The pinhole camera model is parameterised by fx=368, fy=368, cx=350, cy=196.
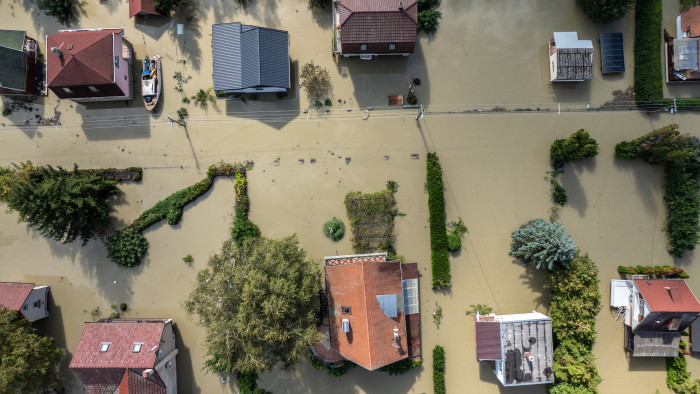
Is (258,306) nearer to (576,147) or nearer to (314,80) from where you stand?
(314,80)

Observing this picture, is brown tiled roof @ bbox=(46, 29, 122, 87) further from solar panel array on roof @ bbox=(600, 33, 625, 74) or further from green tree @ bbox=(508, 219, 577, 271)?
solar panel array on roof @ bbox=(600, 33, 625, 74)

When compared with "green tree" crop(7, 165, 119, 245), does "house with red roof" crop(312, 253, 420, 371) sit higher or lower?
lower

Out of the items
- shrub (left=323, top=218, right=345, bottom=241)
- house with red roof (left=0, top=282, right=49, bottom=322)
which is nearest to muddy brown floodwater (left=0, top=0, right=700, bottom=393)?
shrub (left=323, top=218, right=345, bottom=241)

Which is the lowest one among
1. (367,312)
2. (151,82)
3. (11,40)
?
(367,312)

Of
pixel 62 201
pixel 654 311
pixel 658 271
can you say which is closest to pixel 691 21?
pixel 658 271

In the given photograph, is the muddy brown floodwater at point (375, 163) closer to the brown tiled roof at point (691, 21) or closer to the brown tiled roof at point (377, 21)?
the brown tiled roof at point (691, 21)

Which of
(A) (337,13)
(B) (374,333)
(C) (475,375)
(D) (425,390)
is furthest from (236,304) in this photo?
(A) (337,13)

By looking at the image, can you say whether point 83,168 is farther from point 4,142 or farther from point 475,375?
point 475,375
